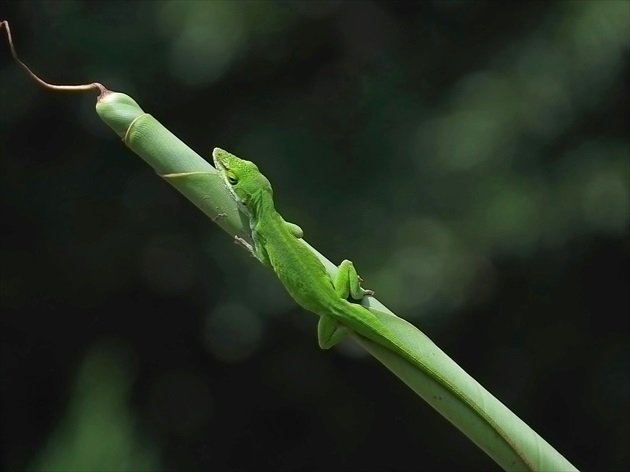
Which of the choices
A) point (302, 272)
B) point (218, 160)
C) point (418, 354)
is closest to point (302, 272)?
point (302, 272)

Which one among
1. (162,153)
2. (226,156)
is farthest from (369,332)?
(226,156)

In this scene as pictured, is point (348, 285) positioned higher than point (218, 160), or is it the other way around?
point (218, 160)

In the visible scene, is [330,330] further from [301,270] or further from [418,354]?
[418,354]

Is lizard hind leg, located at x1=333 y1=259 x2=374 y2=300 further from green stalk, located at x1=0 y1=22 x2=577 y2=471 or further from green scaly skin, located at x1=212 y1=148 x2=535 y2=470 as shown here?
green stalk, located at x1=0 y1=22 x2=577 y2=471

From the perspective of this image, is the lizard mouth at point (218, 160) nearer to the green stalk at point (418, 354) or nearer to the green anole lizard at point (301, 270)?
the green anole lizard at point (301, 270)

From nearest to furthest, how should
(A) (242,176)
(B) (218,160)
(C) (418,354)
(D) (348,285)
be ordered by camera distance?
(C) (418,354)
(D) (348,285)
(A) (242,176)
(B) (218,160)

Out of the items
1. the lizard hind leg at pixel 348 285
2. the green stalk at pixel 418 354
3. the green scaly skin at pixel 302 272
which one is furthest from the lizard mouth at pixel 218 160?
the green stalk at pixel 418 354

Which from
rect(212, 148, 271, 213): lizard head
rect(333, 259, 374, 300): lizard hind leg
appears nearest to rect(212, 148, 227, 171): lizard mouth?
rect(212, 148, 271, 213): lizard head
